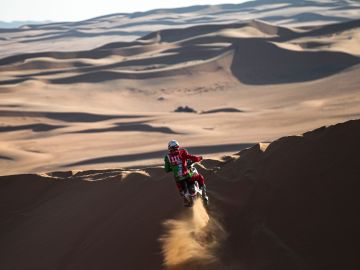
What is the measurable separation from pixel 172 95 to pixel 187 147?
20.7 meters

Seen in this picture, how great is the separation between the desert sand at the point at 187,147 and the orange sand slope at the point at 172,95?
0.17 metres

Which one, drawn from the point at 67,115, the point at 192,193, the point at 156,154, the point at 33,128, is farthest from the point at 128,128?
the point at 192,193

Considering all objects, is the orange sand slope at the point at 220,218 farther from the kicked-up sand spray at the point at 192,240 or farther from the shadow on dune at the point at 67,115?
the shadow on dune at the point at 67,115

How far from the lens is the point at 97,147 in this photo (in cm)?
2912

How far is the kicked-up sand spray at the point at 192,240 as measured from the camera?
673cm

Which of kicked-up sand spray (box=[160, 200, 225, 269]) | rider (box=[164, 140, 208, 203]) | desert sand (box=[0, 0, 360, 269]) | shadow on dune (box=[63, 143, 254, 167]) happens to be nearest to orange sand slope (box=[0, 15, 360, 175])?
shadow on dune (box=[63, 143, 254, 167])

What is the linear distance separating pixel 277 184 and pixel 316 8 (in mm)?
140541

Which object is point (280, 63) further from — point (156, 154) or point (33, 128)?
point (156, 154)

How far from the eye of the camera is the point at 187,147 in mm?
26062

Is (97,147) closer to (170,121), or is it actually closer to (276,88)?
(170,121)

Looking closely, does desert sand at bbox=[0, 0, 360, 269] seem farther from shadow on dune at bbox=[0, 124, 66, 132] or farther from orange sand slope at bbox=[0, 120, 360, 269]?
shadow on dune at bbox=[0, 124, 66, 132]

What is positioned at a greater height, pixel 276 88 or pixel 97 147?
pixel 276 88

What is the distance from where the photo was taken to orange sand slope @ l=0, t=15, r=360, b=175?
28000 mm

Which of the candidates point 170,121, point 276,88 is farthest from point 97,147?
point 276,88
